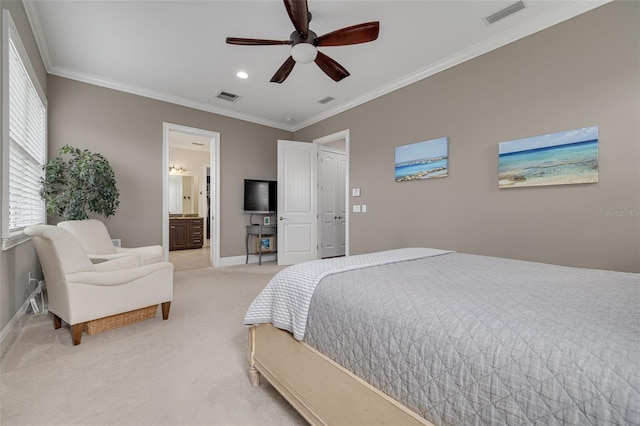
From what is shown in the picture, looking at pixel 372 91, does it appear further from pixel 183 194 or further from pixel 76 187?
pixel 183 194

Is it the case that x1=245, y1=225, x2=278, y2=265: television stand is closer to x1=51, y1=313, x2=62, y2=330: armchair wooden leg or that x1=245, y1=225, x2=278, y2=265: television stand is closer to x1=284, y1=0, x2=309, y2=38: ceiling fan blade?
x1=51, y1=313, x2=62, y2=330: armchair wooden leg

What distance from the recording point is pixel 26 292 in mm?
2656

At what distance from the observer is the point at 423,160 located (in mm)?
3512

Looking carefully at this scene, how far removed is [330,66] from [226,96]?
7.33 ft

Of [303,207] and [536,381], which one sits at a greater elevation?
[303,207]

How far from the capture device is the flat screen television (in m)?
5.10

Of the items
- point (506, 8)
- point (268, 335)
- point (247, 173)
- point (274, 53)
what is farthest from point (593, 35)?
point (247, 173)

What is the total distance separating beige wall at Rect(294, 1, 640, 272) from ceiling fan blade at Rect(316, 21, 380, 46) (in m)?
1.50

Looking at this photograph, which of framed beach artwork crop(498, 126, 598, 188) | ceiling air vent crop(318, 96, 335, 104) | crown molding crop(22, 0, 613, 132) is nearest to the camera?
framed beach artwork crop(498, 126, 598, 188)

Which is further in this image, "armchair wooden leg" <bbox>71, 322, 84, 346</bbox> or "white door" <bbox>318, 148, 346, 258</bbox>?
"white door" <bbox>318, 148, 346, 258</bbox>

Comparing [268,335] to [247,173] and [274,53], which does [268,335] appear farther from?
[247,173]

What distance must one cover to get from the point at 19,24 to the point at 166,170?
2200 mm

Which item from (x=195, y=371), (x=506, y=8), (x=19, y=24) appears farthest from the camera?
(x=506, y=8)

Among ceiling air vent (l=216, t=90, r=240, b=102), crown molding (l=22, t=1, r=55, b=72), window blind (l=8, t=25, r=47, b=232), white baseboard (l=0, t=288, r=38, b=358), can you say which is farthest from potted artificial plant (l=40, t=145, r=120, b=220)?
ceiling air vent (l=216, t=90, r=240, b=102)
